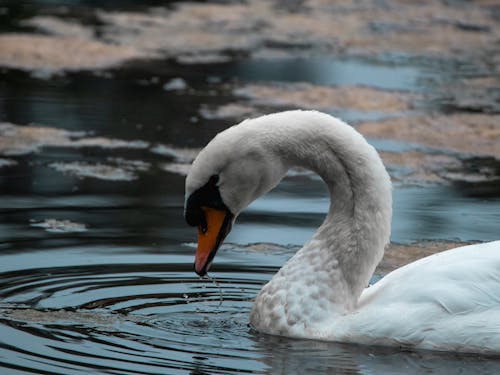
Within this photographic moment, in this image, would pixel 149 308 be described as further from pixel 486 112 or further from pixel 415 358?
pixel 486 112

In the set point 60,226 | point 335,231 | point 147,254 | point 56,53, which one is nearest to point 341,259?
point 335,231

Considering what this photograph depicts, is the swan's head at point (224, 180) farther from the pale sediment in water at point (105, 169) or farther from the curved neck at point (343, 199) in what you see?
the pale sediment in water at point (105, 169)

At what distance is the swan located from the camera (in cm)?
546

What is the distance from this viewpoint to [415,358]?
17.7 ft

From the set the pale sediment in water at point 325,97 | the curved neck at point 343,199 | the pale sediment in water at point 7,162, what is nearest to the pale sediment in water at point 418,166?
the pale sediment in water at point 325,97

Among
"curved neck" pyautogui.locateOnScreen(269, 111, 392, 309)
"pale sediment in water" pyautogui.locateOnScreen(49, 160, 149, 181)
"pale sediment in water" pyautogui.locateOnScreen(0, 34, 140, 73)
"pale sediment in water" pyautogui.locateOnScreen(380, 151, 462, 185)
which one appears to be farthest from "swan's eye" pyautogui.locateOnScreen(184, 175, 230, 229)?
"pale sediment in water" pyautogui.locateOnScreen(0, 34, 140, 73)

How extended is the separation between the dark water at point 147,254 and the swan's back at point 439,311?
6 cm

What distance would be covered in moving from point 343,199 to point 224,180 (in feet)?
1.80

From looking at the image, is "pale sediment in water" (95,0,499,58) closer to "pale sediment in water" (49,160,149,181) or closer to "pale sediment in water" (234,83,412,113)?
"pale sediment in water" (234,83,412,113)

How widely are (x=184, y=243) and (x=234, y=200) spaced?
143 centimetres

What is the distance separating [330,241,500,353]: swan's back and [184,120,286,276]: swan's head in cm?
66

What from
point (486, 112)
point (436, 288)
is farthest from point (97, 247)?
point (486, 112)

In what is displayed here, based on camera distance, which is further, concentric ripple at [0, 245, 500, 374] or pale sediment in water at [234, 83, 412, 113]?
pale sediment in water at [234, 83, 412, 113]

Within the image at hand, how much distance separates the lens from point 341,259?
5.91m
